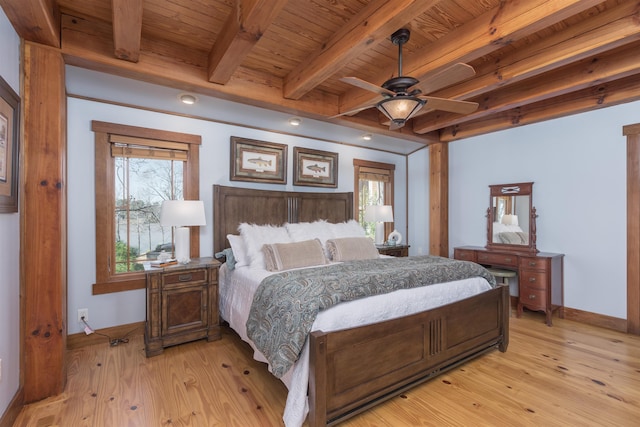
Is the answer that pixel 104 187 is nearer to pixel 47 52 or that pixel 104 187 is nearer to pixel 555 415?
pixel 47 52

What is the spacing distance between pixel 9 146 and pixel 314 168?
3.06 m

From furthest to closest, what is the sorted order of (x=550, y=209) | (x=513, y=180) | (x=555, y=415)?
(x=513, y=180) → (x=550, y=209) → (x=555, y=415)

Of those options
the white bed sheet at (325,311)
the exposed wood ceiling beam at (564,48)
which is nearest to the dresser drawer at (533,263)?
the white bed sheet at (325,311)

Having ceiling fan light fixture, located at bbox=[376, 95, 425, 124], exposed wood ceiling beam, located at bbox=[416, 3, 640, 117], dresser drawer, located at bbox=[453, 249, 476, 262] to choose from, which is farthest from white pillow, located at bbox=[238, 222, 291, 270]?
dresser drawer, located at bbox=[453, 249, 476, 262]

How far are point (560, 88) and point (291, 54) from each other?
8.24 ft

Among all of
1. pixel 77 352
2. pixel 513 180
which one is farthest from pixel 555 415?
pixel 77 352

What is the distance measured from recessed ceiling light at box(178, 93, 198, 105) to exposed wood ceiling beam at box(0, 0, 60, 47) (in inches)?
37.8

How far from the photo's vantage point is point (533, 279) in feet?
11.8

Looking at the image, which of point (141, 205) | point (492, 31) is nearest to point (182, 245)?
point (141, 205)

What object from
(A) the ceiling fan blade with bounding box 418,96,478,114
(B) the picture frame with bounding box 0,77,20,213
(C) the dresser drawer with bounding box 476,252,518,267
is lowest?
(C) the dresser drawer with bounding box 476,252,518,267

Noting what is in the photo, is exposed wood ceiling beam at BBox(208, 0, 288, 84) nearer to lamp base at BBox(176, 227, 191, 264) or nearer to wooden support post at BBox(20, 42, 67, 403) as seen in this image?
wooden support post at BBox(20, 42, 67, 403)

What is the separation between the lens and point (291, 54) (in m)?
2.66

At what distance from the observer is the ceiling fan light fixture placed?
7.32 feet

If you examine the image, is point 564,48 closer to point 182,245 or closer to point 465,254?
point 465,254
